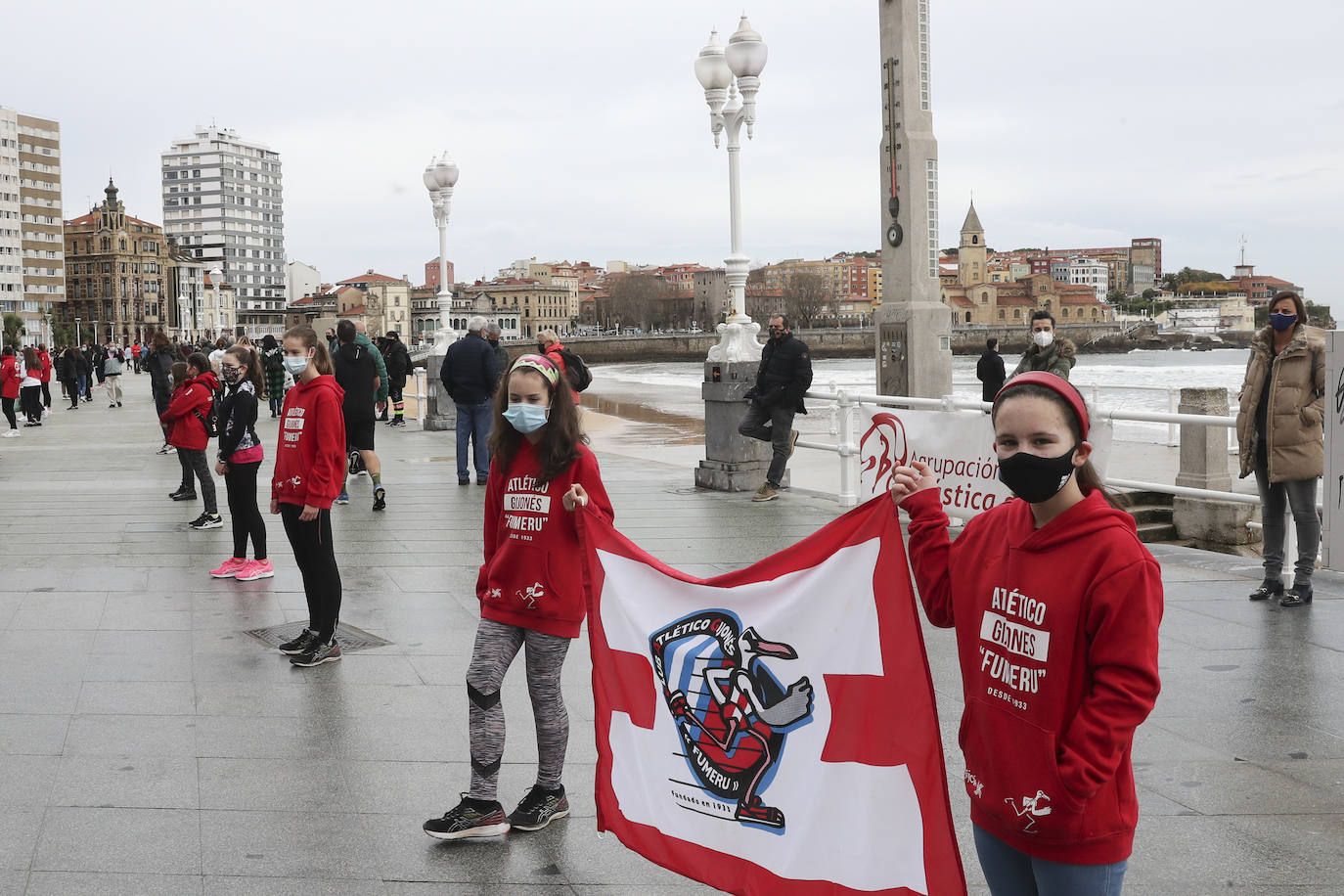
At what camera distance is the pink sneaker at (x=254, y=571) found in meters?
8.68

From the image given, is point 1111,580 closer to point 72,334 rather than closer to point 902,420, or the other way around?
point 902,420

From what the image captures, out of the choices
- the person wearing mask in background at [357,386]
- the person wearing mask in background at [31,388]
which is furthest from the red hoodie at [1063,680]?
the person wearing mask in background at [31,388]

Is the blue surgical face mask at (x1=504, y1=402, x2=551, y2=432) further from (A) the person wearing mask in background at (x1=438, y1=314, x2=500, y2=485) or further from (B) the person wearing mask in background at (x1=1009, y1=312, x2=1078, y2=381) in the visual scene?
(A) the person wearing mask in background at (x1=438, y1=314, x2=500, y2=485)

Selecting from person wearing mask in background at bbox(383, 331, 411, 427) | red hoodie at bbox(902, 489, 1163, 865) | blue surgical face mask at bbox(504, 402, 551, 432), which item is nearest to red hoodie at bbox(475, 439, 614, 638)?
blue surgical face mask at bbox(504, 402, 551, 432)

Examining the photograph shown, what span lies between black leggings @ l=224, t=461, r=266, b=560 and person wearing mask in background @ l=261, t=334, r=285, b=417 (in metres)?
13.6

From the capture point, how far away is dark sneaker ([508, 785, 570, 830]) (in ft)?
14.0

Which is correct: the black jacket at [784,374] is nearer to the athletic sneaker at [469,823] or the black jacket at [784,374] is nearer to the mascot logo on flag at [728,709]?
the athletic sneaker at [469,823]

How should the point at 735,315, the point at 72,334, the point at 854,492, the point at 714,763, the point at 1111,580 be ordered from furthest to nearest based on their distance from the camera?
the point at 72,334
the point at 735,315
the point at 854,492
the point at 714,763
the point at 1111,580

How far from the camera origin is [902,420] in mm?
9539

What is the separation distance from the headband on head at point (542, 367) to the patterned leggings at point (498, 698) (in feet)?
2.83

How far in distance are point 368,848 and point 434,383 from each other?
18.6 metres

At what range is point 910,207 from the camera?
12.6m

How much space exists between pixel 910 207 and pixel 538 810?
31.3 feet

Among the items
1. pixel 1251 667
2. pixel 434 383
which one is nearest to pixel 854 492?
pixel 1251 667
